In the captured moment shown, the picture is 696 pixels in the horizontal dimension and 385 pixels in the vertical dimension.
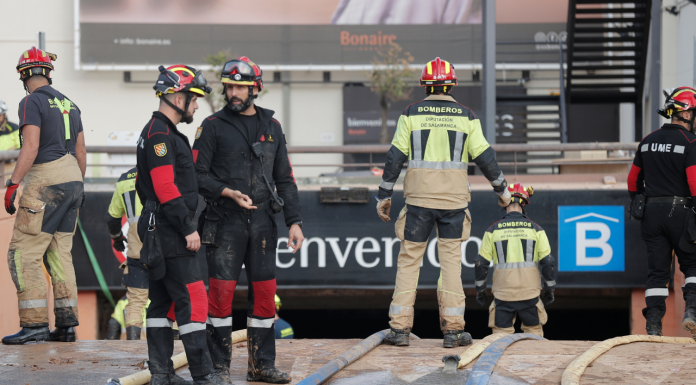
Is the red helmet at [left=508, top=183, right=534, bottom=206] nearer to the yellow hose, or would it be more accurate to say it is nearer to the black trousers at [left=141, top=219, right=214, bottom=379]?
the yellow hose

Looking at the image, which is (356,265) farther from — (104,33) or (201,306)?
(104,33)

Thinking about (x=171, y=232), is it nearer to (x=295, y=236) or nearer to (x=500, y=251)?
(x=295, y=236)

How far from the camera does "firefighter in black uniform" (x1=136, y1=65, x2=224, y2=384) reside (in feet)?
14.1

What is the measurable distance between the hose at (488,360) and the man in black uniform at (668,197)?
78.6 inches

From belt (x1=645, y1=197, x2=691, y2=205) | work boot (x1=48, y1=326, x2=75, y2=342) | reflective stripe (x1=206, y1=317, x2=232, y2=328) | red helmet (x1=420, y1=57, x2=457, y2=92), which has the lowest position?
work boot (x1=48, y1=326, x2=75, y2=342)

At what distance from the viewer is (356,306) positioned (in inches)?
465

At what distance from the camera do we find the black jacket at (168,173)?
168 inches

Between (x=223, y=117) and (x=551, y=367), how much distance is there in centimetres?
285

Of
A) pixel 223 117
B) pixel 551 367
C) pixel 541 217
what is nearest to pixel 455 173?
pixel 551 367

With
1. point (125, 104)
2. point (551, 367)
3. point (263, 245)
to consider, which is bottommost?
point (551, 367)

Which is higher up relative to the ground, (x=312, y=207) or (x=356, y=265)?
(x=312, y=207)

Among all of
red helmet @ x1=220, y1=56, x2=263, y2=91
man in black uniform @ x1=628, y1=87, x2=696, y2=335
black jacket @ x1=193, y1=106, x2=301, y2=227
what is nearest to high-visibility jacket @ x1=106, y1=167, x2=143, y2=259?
black jacket @ x1=193, y1=106, x2=301, y2=227

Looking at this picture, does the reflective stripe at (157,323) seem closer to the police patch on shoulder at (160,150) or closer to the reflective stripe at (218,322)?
the reflective stripe at (218,322)

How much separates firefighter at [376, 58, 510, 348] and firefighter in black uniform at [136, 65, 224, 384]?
2027 millimetres
